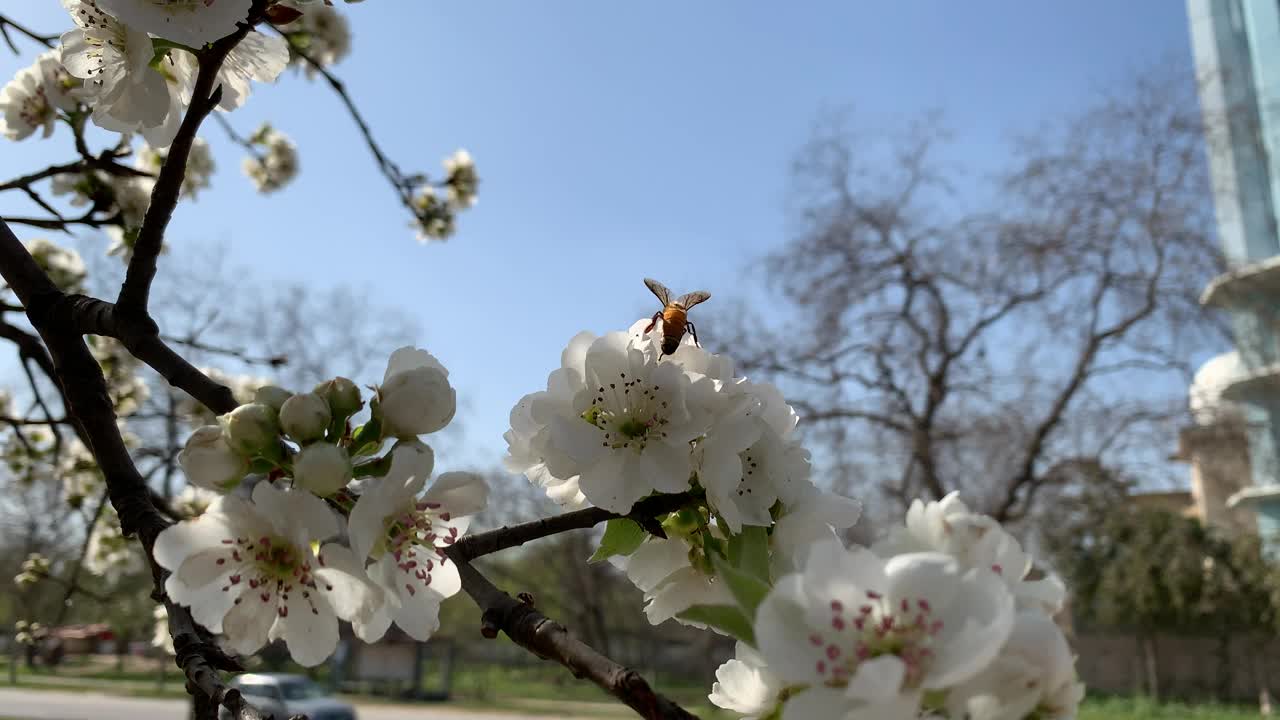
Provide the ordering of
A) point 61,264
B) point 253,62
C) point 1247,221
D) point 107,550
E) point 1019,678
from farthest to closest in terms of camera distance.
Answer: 1. point 1247,221
2. point 107,550
3. point 61,264
4. point 253,62
5. point 1019,678

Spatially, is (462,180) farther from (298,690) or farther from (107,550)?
(298,690)

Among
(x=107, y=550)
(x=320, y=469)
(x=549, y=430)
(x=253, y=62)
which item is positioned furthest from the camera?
(x=107, y=550)

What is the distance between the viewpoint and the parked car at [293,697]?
1052 centimetres

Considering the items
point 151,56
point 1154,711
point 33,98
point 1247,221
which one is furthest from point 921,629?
point 1247,221

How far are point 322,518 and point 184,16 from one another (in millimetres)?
562

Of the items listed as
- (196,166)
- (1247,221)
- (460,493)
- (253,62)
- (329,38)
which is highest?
(1247,221)

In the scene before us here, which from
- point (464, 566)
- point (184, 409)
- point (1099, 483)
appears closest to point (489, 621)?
point (464, 566)

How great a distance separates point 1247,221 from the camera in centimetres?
1684

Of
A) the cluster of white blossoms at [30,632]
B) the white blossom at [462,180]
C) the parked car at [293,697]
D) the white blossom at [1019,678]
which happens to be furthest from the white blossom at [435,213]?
the parked car at [293,697]

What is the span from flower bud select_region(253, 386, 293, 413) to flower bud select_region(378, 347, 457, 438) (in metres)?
0.08

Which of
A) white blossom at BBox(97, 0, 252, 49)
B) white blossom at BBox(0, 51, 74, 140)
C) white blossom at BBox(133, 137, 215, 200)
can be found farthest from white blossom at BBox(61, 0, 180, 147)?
white blossom at BBox(133, 137, 215, 200)

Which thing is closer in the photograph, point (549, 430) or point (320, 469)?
point (320, 469)

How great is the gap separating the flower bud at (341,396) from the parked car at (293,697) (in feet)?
33.7

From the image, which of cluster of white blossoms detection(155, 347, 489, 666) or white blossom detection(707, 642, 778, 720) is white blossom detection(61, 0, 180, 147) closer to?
cluster of white blossoms detection(155, 347, 489, 666)
